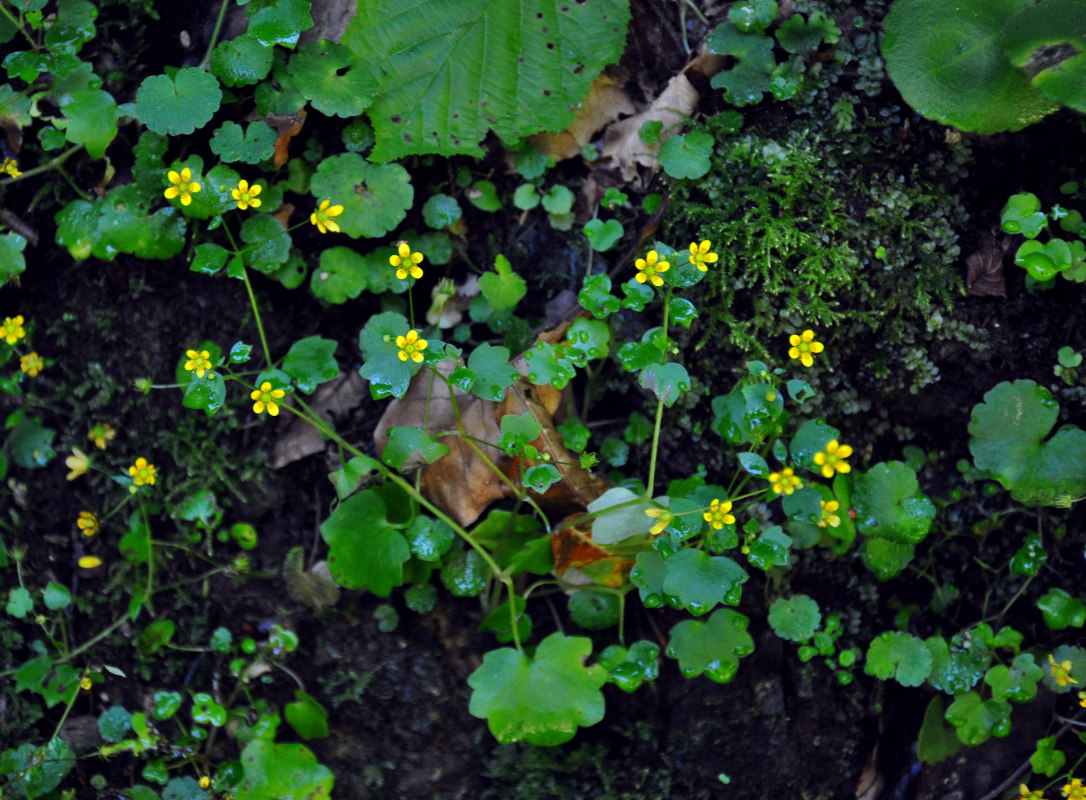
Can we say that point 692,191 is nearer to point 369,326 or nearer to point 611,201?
point 611,201

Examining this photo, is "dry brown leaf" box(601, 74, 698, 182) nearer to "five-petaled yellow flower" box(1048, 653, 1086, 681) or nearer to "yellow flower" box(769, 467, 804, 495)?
"yellow flower" box(769, 467, 804, 495)

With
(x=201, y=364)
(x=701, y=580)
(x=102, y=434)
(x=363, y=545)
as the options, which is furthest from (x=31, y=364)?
(x=701, y=580)

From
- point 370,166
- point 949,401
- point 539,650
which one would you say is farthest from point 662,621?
point 370,166

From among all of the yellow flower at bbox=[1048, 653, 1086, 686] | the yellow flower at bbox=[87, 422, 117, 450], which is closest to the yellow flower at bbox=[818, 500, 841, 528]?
the yellow flower at bbox=[1048, 653, 1086, 686]

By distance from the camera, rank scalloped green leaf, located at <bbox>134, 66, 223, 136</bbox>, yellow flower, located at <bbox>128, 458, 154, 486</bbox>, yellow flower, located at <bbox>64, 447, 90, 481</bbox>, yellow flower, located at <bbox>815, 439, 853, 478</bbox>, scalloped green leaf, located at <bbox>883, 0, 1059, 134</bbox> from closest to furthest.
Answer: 1. yellow flower, located at <bbox>815, 439, 853, 478</bbox>
2. scalloped green leaf, located at <bbox>883, 0, 1059, 134</bbox>
3. scalloped green leaf, located at <bbox>134, 66, 223, 136</bbox>
4. yellow flower, located at <bbox>128, 458, 154, 486</bbox>
5. yellow flower, located at <bbox>64, 447, 90, 481</bbox>

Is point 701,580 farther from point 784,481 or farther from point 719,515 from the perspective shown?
point 784,481
